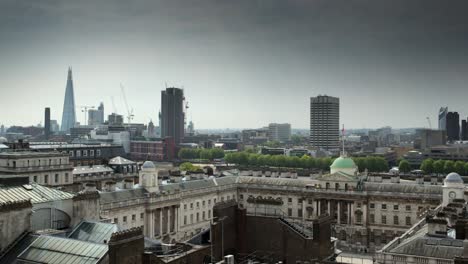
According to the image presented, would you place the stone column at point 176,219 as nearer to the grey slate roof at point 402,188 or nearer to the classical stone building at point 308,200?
the classical stone building at point 308,200

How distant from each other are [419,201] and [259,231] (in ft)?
205

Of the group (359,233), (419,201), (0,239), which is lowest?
(359,233)

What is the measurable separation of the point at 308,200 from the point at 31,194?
268ft

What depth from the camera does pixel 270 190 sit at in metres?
119

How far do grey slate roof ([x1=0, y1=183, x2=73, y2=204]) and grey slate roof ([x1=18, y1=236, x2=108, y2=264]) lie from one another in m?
4.65

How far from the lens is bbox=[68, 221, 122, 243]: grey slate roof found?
127 ft

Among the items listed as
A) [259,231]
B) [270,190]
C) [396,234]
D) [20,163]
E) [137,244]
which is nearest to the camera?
[137,244]

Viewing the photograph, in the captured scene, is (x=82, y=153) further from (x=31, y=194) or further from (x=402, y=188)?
(x=31, y=194)

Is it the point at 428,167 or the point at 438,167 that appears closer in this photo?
the point at 438,167

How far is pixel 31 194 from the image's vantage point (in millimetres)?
40750

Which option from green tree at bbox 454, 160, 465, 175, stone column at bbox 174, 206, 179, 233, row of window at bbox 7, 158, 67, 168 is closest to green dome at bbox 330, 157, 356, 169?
stone column at bbox 174, 206, 179, 233

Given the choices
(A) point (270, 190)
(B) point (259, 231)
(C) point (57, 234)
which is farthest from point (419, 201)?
(C) point (57, 234)

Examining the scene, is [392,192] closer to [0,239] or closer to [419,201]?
[419,201]

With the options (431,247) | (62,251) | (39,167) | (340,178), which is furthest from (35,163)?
(431,247)
